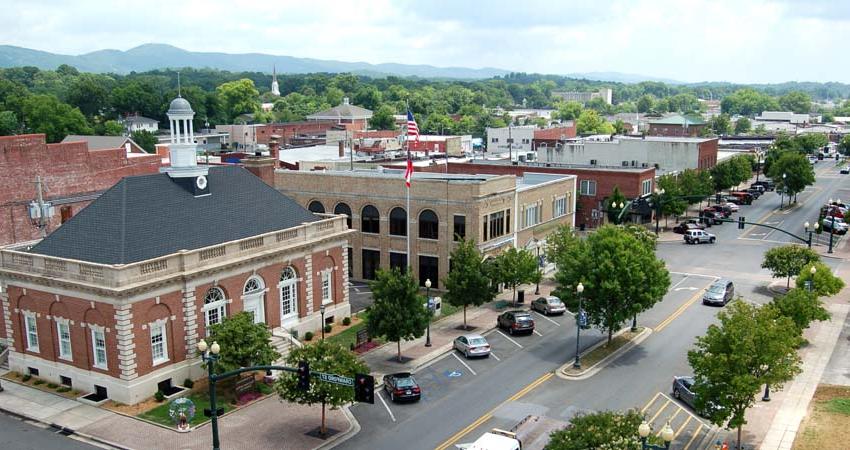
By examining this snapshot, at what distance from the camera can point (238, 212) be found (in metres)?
46.8

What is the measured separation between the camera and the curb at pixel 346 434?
110 ft

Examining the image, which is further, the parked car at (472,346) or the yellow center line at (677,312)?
the yellow center line at (677,312)

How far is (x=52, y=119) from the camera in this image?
153625mm

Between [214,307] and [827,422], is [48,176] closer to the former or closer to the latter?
[214,307]

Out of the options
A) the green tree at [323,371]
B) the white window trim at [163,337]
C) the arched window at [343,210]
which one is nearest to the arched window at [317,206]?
the arched window at [343,210]

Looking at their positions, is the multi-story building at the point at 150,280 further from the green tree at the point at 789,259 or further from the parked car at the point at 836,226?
the parked car at the point at 836,226

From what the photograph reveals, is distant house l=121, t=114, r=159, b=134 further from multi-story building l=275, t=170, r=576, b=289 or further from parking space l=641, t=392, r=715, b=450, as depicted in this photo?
parking space l=641, t=392, r=715, b=450

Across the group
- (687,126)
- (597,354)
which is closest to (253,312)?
(597,354)

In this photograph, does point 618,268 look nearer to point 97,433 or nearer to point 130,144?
point 97,433

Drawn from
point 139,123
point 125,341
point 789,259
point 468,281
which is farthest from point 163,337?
point 139,123

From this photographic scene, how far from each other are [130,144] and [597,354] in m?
72.7

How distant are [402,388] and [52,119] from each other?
139 m

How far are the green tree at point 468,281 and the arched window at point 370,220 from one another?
13.3 m

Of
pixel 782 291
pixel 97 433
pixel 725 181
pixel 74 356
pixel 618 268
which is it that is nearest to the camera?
pixel 97 433
